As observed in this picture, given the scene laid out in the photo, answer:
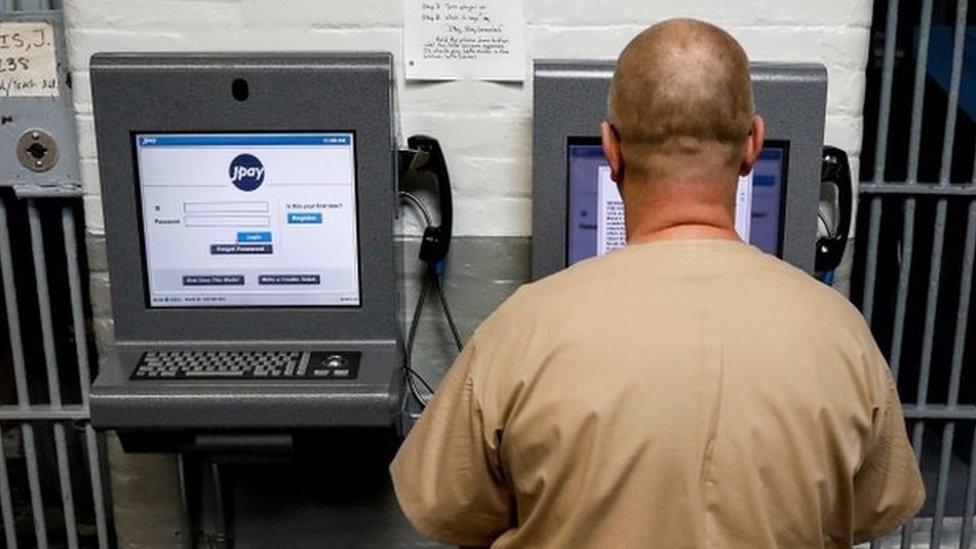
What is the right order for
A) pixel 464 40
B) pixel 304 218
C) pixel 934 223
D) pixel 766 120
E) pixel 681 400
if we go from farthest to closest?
pixel 934 223, pixel 464 40, pixel 304 218, pixel 766 120, pixel 681 400

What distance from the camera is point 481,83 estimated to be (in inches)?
77.4

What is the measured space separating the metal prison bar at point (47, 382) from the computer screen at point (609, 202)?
1.00 metres

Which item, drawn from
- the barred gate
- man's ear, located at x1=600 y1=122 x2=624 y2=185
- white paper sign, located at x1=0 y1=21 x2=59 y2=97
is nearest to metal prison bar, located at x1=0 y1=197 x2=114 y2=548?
the barred gate

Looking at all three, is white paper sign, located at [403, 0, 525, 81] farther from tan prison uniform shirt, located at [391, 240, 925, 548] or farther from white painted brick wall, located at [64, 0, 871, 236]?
tan prison uniform shirt, located at [391, 240, 925, 548]

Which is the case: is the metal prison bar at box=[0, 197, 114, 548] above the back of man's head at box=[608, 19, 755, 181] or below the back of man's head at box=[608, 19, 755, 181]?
below

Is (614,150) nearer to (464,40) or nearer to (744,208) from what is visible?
(744,208)

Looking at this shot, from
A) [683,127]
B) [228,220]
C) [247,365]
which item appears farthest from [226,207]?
[683,127]

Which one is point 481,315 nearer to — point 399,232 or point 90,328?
point 399,232

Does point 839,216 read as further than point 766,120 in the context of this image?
Yes

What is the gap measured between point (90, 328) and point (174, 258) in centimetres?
48

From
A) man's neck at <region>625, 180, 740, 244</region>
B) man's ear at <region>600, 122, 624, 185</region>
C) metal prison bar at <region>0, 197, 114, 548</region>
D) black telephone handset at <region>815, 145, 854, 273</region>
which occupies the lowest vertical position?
metal prison bar at <region>0, 197, 114, 548</region>

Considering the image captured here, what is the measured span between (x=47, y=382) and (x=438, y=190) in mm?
931

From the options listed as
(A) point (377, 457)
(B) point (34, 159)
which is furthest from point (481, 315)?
(B) point (34, 159)

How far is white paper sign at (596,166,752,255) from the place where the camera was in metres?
1.78
